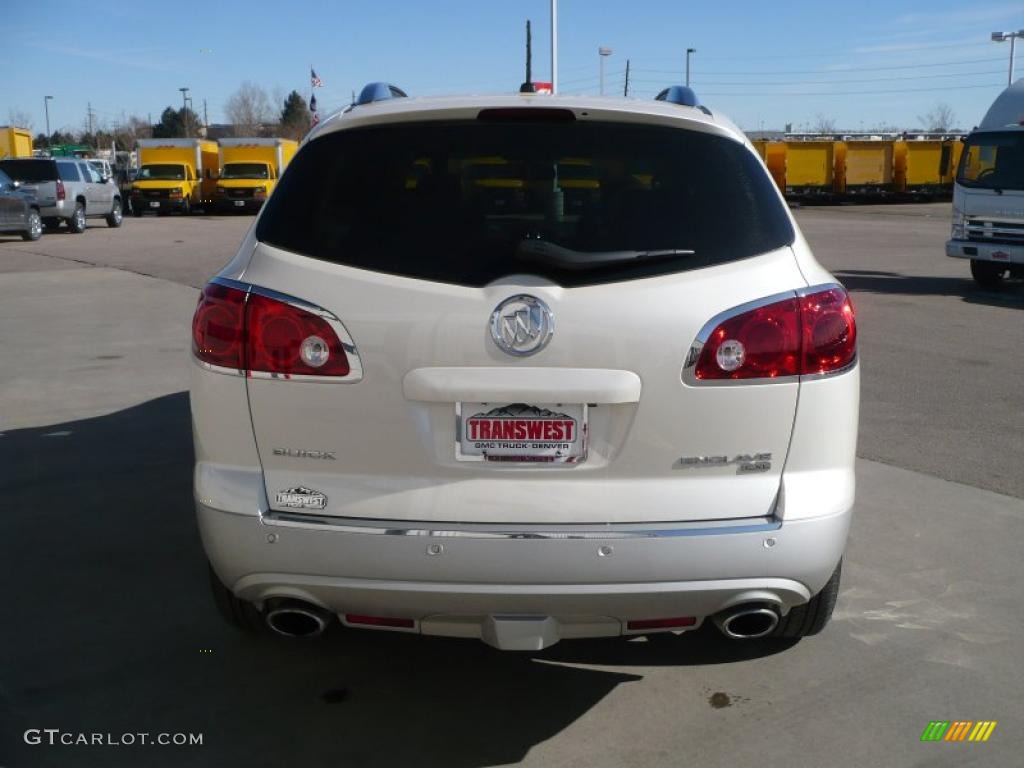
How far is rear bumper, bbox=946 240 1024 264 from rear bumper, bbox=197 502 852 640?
13822 mm

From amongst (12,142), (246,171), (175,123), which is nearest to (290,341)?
(246,171)

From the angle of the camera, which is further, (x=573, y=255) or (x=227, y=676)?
(x=227, y=676)

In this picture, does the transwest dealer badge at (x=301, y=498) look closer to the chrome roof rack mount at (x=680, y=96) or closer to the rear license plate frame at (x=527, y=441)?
the rear license plate frame at (x=527, y=441)

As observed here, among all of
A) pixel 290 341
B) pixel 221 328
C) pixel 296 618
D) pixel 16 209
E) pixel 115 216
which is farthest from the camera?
pixel 115 216

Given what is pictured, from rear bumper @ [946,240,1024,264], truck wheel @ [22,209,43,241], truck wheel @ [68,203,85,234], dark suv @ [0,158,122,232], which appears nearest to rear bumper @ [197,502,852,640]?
rear bumper @ [946,240,1024,264]

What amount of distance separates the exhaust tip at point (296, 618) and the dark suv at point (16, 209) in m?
25.1

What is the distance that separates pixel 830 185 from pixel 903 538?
45.3 meters

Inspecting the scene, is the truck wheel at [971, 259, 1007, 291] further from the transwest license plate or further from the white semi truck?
the transwest license plate

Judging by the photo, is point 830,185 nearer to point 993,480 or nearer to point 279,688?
point 993,480

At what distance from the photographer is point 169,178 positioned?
42594 mm

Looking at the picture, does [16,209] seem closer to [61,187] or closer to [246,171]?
[61,187]

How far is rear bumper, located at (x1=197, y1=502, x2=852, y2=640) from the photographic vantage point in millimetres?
3000

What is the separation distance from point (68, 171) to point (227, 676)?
99.7 feet

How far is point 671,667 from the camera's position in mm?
3967
